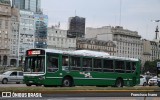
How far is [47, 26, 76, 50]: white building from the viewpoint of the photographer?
582 feet

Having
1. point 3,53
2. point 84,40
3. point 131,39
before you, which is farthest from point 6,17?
point 131,39

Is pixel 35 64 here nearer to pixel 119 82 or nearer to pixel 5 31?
pixel 119 82

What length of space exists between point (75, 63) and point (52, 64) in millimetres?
2360

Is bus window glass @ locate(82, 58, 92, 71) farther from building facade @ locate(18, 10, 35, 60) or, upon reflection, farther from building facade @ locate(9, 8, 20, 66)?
building facade @ locate(18, 10, 35, 60)

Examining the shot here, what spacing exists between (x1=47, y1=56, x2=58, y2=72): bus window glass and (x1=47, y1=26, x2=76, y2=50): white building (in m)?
147

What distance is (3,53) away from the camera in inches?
6363

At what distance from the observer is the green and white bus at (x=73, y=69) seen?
93.6 ft

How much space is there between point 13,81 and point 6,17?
12070 cm

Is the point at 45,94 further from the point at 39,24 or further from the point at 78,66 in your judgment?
the point at 39,24

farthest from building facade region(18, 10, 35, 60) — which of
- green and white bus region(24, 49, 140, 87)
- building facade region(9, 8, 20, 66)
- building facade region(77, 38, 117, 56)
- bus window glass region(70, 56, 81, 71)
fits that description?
bus window glass region(70, 56, 81, 71)

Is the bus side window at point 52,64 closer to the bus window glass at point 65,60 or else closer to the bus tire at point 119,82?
the bus window glass at point 65,60

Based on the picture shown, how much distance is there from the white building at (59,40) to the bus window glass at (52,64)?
147 m

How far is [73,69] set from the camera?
1189 inches

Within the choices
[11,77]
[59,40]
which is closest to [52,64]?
[11,77]
